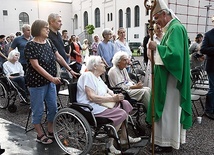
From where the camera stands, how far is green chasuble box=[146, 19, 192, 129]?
97.7 inches

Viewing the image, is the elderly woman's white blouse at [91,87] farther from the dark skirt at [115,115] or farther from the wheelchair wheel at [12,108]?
the wheelchair wheel at [12,108]

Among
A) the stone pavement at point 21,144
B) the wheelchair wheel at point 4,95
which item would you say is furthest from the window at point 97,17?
the stone pavement at point 21,144

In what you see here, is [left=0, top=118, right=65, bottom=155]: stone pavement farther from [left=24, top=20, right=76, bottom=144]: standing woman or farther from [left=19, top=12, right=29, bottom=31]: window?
[left=19, top=12, right=29, bottom=31]: window

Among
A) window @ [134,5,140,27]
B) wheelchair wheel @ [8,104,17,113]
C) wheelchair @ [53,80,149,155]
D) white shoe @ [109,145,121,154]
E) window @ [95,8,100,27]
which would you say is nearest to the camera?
wheelchair @ [53,80,149,155]

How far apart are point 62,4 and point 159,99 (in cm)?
4996

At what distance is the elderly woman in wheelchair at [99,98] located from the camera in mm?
2629

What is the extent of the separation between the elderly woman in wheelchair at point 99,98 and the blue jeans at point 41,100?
0.47m

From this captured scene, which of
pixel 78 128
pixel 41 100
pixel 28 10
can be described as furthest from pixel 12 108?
pixel 28 10

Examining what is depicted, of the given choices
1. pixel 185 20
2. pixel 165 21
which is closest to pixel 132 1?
pixel 185 20

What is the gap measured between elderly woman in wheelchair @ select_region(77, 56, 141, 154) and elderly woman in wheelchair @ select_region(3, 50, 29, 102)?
206cm

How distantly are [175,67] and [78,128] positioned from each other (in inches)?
51.9

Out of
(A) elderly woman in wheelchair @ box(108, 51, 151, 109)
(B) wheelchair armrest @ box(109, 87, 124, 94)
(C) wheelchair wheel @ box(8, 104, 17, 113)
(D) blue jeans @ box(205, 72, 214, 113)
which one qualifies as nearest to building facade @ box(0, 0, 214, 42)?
(D) blue jeans @ box(205, 72, 214, 113)

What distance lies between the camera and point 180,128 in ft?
9.16

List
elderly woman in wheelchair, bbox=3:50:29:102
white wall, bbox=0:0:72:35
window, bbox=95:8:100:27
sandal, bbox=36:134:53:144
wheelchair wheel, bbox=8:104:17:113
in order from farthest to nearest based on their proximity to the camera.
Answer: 1. window, bbox=95:8:100:27
2. white wall, bbox=0:0:72:35
3. wheelchair wheel, bbox=8:104:17:113
4. elderly woman in wheelchair, bbox=3:50:29:102
5. sandal, bbox=36:134:53:144
